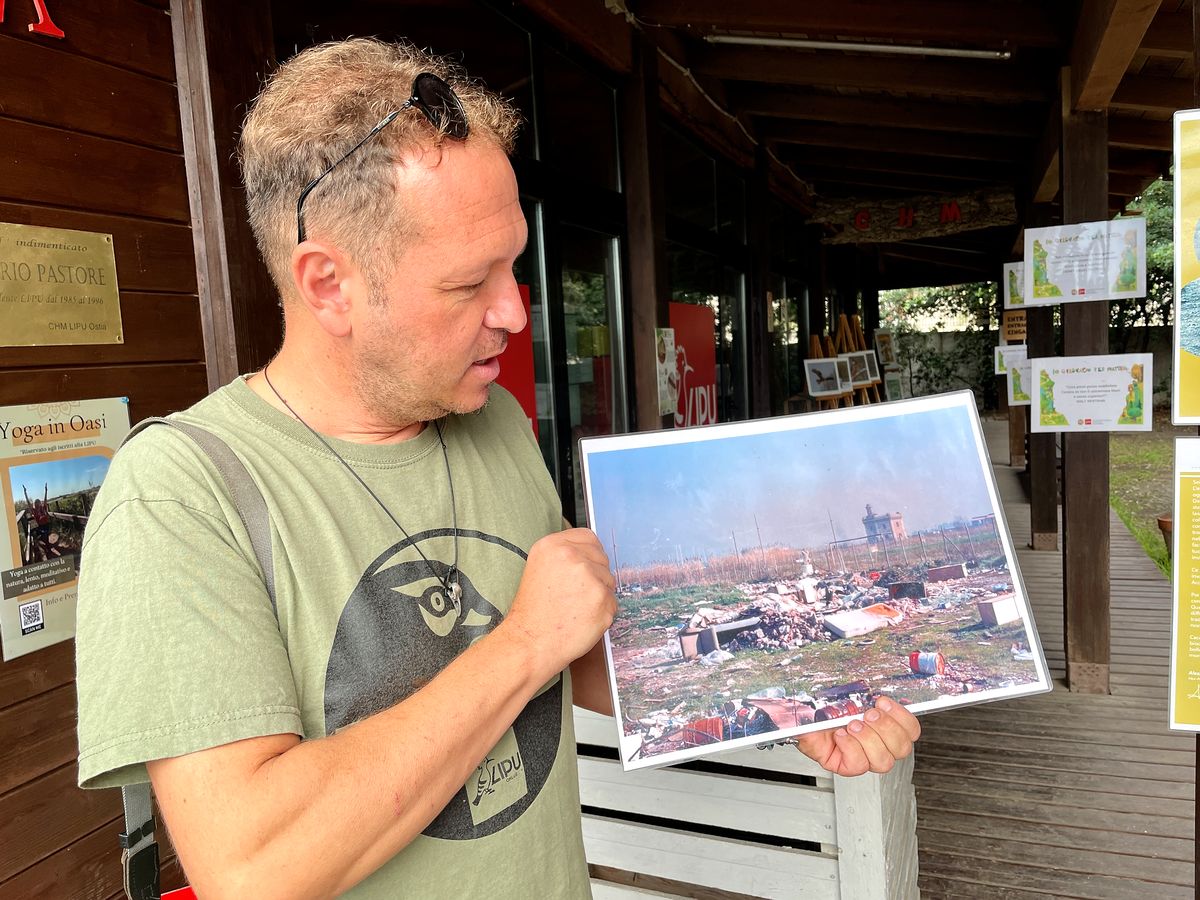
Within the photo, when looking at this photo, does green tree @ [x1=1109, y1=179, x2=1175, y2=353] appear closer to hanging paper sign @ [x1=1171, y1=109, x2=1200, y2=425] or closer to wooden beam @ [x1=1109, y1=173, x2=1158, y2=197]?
wooden beam @ [x1=1109, y1=173, x2=1158, y2=197]

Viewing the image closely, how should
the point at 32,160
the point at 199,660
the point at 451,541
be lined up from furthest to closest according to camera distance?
the point at 32,160
the point at 451,541
the point at 199,660

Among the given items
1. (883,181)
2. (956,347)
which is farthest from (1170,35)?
(956,347)

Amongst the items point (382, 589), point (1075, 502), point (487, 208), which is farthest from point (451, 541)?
point (1075, 502)

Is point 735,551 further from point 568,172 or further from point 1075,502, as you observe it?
point 1075,502

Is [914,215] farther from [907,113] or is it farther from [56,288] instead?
[56,288]

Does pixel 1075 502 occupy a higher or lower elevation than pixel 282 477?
lower

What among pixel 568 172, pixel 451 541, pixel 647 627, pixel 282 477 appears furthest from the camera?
pixel 568 172
